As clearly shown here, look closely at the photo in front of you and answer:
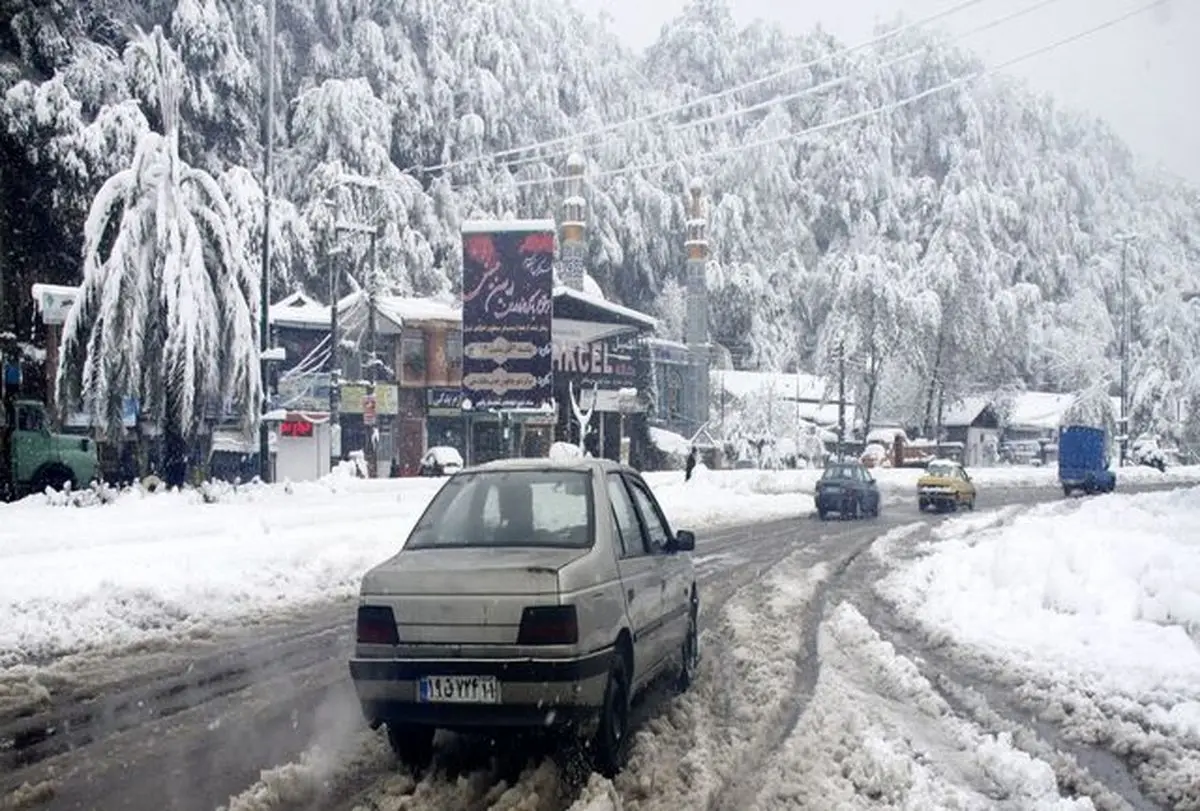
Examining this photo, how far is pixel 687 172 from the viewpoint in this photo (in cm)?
7075

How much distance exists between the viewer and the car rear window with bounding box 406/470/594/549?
20.6 ft

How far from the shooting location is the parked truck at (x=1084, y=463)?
143ft

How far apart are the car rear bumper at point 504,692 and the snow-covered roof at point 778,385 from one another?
57.2 m

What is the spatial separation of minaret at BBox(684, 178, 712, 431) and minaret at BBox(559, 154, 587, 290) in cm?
866

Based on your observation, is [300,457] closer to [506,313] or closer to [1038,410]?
[506,313]

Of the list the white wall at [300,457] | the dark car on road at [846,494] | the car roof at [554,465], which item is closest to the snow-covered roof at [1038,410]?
the dark car on road at [846,494]

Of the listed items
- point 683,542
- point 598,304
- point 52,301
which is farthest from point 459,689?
point 598,304

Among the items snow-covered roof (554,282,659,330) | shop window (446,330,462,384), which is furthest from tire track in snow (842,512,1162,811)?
shop window (446,330,462,384)

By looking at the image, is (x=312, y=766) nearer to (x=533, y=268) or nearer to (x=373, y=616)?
(x=373, y=616)

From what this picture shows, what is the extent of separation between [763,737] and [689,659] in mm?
1648

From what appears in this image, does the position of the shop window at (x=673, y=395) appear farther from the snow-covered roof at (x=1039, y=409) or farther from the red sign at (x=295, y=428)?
the snow-covered roof at (x=1039, y=409)

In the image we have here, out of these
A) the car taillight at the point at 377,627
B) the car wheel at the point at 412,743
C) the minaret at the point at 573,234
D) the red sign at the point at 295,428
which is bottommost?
the car wheel at the point at 412,743

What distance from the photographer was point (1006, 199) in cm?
7500

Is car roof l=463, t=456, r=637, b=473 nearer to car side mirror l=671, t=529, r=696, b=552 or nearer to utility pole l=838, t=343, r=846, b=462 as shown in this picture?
car side mirror l=671, t=529, r=696, b=552
